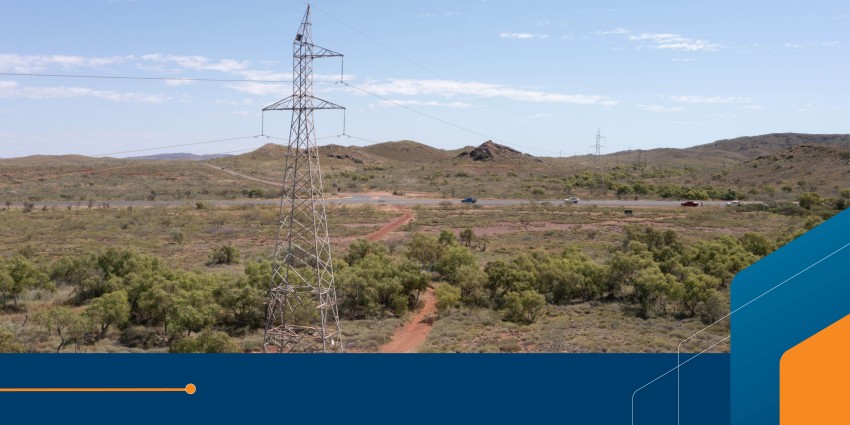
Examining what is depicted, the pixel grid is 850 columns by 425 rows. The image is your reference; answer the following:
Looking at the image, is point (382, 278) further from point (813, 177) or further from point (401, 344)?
point (813, 177)

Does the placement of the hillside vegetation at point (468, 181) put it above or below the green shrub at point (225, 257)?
above

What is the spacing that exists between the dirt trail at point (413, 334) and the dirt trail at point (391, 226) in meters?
18.8

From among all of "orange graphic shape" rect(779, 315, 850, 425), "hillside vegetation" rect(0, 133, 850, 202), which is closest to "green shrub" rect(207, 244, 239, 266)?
"orange graphic shape" rect(779, 315, 850, 425)

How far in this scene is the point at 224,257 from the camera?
3491 cm

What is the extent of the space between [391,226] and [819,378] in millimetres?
47745

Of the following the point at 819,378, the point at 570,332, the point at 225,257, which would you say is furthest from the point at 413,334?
the point at 819,378

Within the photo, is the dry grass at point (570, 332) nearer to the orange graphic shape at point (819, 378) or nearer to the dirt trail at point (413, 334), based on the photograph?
the dirt trail at point (413, 334)

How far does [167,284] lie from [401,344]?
9306 mm

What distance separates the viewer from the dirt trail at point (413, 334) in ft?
63.1

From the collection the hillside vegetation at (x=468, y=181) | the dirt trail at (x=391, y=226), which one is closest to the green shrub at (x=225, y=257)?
the dirt trail at (x=391, y=226)

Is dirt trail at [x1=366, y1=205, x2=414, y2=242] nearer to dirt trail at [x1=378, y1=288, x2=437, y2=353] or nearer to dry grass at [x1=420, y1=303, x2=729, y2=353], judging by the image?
dirt trail at [x1=378, y1=288, x2=437, y2=353]

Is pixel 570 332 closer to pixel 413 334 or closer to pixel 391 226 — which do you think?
pixel 413 334

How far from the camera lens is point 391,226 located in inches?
2003

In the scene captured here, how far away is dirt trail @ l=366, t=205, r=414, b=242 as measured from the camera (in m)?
44.6
